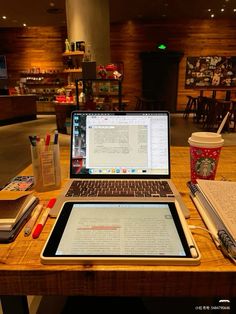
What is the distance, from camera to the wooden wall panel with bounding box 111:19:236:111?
9.42 meters

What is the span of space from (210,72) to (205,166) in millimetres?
9745

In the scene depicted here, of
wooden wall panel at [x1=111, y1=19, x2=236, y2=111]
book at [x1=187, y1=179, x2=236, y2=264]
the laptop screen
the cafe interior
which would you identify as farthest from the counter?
book at [x1=187, y1=179, x2=236, y2=264]

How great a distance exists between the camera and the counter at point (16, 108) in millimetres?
7824

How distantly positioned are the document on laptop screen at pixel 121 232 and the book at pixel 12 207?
155 mm

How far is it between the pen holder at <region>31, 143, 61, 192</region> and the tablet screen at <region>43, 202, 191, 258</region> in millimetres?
223

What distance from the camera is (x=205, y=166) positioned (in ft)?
3.48

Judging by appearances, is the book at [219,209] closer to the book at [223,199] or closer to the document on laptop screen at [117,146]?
the book at [223,199]

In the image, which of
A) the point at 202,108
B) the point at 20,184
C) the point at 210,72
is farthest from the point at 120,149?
the point at 210,72

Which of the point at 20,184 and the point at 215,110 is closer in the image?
the point at 20,184

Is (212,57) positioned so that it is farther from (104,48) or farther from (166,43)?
(104,48)

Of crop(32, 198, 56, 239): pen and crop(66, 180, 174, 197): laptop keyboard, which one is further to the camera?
crop(66, 180, 174, 197): laptop keyboard

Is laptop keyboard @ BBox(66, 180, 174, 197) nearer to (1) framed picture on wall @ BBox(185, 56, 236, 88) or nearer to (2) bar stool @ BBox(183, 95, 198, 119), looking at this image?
(2) bar stool @ BBox(183, 95, 198, 119)

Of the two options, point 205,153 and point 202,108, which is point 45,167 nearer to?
point 205,153

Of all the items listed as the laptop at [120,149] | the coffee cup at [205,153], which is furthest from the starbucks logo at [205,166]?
the laptop at [120,149]
